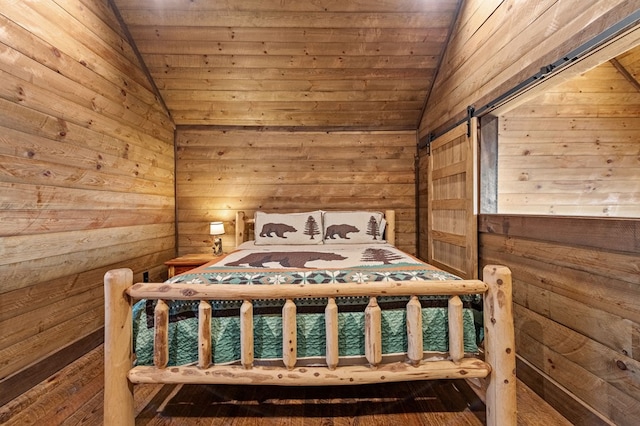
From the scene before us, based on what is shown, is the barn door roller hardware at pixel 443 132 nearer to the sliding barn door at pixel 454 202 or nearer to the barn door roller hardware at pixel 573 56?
the sliding barn door at pixel 454 202

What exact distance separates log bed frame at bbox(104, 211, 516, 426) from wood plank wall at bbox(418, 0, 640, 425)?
0.43 metres

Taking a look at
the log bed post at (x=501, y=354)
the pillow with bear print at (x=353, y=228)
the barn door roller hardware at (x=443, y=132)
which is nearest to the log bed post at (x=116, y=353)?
the log bed post at (x=501, y=354)

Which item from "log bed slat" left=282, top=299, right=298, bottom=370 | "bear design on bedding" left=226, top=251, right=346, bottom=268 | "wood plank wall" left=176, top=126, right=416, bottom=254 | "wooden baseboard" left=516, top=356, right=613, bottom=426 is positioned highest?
"wood plank wall" left=176, top=126, right=416, bottom=254

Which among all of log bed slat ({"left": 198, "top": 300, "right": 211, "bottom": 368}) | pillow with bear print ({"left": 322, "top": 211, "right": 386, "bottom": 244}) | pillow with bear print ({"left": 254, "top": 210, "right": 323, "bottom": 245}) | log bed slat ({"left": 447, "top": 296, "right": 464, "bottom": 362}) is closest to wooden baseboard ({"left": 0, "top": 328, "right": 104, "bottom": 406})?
log bed slat ({"left": 198, "top": 300, "right": 211, "bottom": 368})

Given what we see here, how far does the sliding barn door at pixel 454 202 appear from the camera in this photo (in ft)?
7.14

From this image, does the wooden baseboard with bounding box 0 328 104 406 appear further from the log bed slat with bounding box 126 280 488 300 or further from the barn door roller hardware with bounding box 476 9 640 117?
the barn door roller hardware with bounding box 476 9 640 117

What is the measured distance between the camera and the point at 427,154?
3.09m

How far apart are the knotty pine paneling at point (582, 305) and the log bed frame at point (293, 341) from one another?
42 centimetres

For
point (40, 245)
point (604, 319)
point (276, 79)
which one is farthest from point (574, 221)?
point (40, 245)

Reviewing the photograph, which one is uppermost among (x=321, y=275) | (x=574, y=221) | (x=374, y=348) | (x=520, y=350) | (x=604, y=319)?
(x=574, y=221)

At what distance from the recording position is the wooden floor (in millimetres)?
1369

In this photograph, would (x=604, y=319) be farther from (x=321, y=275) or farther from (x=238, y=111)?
(x=238, y=111)

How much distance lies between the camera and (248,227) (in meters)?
3.31

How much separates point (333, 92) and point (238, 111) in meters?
1.04
